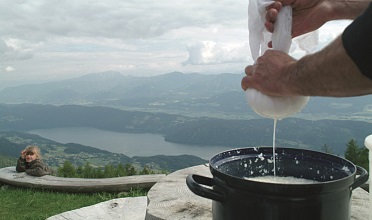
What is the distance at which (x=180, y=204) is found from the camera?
2.48m

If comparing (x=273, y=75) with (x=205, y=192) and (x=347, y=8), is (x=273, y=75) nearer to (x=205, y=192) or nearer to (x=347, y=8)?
(x=205, y=192)

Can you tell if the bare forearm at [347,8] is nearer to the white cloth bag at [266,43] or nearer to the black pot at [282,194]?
the white cloth bag at [266,43]

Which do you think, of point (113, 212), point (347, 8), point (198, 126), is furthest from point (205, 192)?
point (198, 126)

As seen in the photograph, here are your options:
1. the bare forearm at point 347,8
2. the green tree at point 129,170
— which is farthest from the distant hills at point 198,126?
the bare forearm at point 347,8

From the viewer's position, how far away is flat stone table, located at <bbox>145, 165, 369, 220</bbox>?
2.29 m

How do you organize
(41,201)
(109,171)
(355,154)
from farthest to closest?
(109,171), (355,154), (41,201)

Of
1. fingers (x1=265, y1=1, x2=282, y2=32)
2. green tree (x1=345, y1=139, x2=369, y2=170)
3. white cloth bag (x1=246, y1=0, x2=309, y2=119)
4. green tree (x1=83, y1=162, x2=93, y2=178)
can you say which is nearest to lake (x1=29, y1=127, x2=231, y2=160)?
green tree (x1=83, y1=162, x2=93, y2=178)

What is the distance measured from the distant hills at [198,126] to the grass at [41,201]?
198 inches

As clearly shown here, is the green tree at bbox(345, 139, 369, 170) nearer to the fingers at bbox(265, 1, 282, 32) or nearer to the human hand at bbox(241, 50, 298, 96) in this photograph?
the fingers at bbox(265, 1, 282, 32)

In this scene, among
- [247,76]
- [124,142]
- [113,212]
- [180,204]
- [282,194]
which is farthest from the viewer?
[124,142]

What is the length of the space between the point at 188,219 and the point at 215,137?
309ft

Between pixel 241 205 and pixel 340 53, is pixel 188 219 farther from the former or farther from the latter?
pixel 340 53

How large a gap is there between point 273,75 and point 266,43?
54cm

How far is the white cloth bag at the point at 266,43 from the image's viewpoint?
1700 mm
